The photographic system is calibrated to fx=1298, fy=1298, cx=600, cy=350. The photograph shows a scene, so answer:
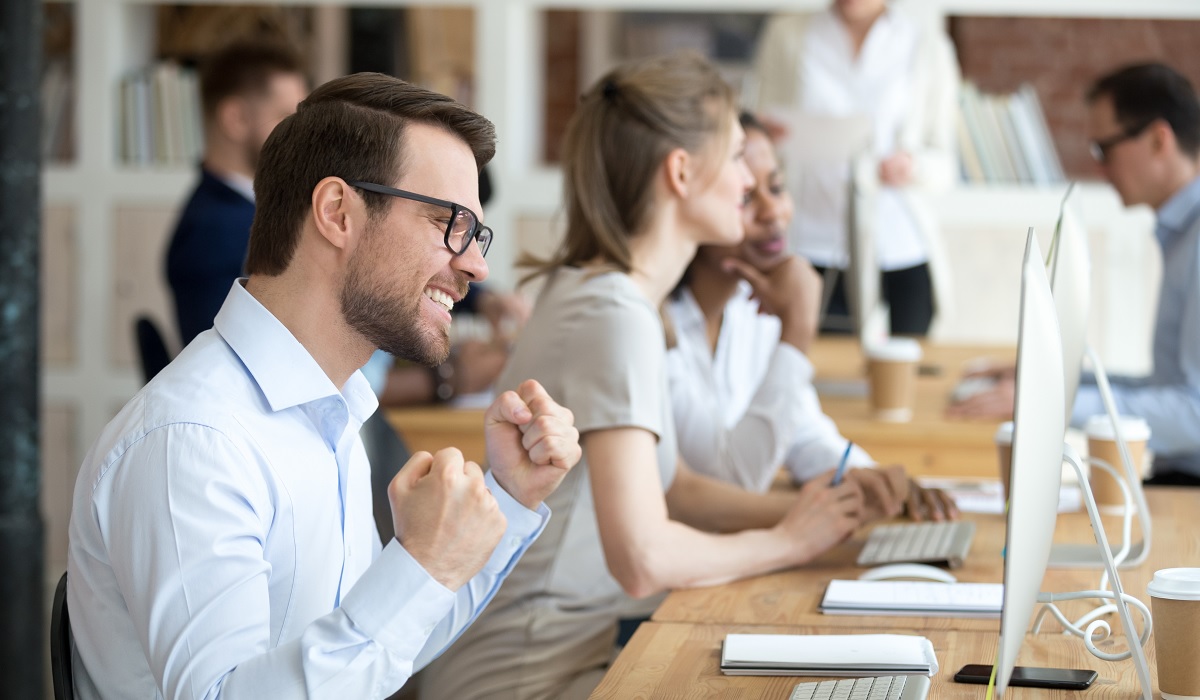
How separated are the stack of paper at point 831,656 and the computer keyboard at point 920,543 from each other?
356 millimetres

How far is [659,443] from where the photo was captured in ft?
5.76

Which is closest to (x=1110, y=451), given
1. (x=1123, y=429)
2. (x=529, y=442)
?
(x=1123, y=429)

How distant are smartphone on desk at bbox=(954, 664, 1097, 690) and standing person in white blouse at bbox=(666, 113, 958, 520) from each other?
693 millimetres

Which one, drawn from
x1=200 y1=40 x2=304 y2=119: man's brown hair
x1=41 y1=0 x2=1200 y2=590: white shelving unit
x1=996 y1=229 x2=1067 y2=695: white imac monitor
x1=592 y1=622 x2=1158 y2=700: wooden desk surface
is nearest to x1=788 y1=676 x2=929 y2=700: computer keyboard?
x1=592 y1=622 x2=1158 y2=700: wooden desk surface

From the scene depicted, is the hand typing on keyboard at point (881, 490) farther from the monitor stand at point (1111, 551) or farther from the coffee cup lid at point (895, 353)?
the coffee cup lid at point (895, 353)

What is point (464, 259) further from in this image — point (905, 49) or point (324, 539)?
point (905, 49)

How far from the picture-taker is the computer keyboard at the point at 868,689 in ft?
3.50

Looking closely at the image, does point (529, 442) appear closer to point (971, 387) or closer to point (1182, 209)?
point (971, 387)

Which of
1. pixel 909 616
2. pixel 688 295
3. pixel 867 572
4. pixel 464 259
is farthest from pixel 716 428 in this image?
pixel 464 259

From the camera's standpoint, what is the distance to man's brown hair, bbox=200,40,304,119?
3.12 m

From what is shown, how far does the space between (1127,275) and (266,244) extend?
11.8 feet

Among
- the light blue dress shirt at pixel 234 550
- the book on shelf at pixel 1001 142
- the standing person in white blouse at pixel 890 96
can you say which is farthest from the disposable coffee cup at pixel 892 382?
the book on shelf at pixel 1001 142

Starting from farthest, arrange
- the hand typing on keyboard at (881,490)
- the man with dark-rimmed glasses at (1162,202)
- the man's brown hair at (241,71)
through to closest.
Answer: the man's brown hair at (241,71)
the man with dark-rimmed glasses at (1162,202)
the hand typing on keyboard at (881,490)

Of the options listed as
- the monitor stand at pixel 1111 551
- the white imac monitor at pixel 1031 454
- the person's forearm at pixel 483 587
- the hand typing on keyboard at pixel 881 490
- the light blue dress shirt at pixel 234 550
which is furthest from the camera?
the hand typing on keyboard at pixel 881 490
